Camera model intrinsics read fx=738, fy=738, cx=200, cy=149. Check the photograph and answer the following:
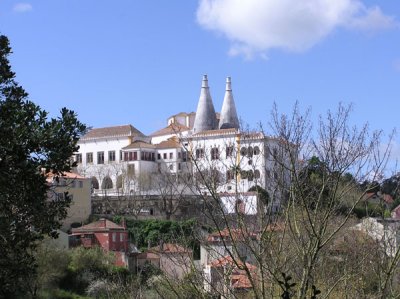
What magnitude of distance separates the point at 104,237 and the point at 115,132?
40.1m

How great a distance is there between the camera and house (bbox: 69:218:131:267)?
51.4 m

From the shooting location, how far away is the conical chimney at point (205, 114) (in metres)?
91.0

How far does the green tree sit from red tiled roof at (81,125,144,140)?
80.2 m

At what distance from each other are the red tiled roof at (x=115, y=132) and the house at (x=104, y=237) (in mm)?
36160

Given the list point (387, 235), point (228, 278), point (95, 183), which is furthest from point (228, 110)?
point (228, 278)

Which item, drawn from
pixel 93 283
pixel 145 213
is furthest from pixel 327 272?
pixel 145 213

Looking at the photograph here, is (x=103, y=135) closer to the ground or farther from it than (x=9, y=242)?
farther from it

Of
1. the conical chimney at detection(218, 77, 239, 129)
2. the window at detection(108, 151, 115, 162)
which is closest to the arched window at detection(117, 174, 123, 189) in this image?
the window at detection(108, 151, 115, 162)

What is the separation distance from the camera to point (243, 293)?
15211mm

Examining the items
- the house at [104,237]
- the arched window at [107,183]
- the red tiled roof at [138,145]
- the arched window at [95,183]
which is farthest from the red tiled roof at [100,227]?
the red tiled roof at [138,145]

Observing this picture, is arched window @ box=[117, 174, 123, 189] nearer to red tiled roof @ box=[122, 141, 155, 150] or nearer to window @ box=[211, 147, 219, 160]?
red tiled roof @ box=[122, 141, 155, 150]

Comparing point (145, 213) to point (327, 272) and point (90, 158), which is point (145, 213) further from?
point (327, 272)

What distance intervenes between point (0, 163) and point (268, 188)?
584cm

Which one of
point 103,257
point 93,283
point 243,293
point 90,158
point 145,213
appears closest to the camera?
point 243,293
